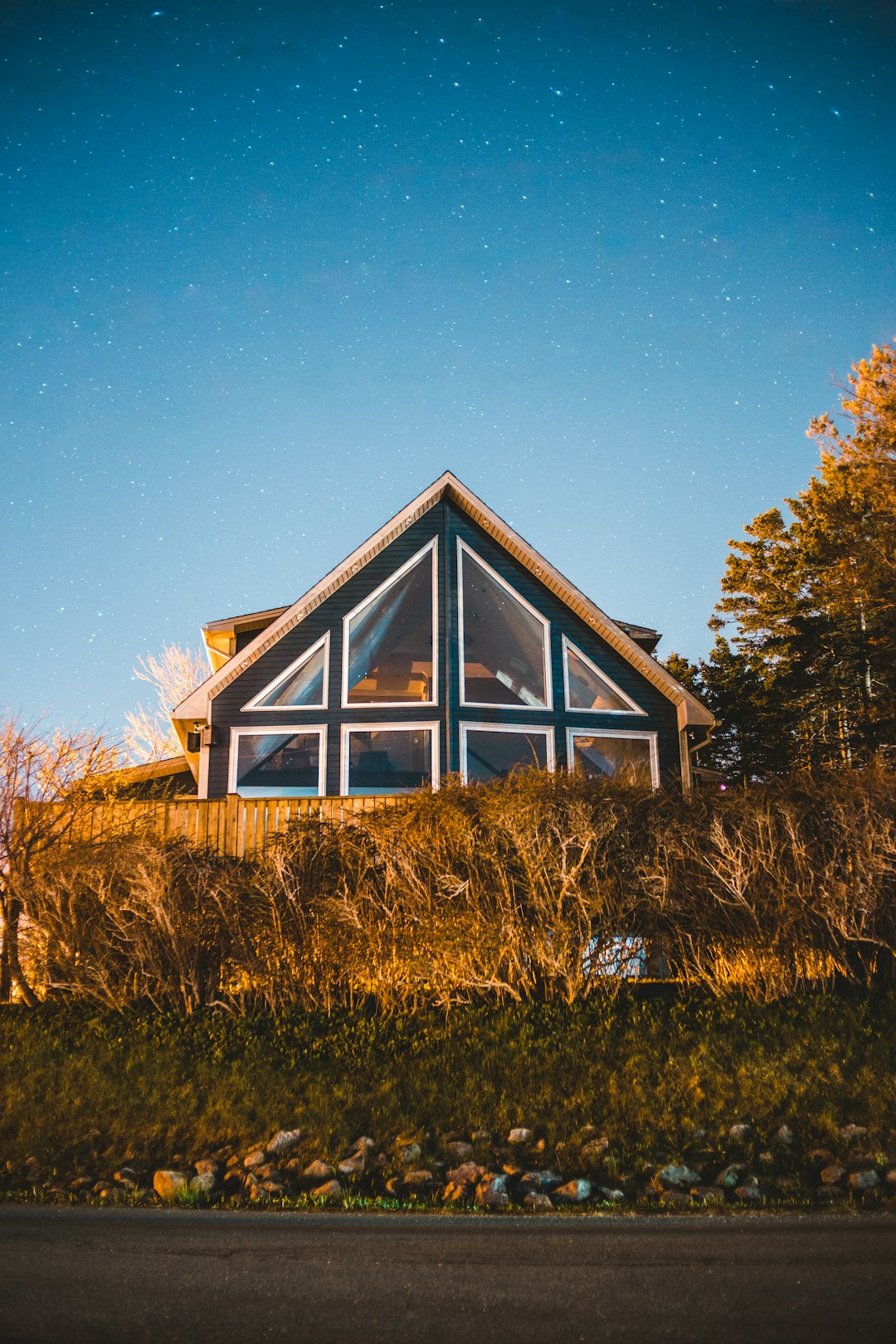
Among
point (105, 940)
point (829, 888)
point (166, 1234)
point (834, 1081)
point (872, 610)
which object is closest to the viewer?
point (166, 1234)

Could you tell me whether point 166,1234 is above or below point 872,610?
below

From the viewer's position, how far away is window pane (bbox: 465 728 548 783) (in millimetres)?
15617

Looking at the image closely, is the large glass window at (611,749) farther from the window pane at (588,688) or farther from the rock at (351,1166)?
the rock at (351,1166)

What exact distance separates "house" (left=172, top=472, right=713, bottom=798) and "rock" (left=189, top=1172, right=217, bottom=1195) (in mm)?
9086

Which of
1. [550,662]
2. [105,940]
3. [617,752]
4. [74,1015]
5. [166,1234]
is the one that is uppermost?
[550,662]

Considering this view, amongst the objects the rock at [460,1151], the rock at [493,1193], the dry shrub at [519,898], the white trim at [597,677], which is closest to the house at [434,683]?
the white trim at [597,677]

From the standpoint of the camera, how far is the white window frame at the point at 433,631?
1562 cm

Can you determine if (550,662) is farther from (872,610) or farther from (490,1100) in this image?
(872,610)

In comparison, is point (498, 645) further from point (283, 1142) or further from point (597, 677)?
point (283, 1142)

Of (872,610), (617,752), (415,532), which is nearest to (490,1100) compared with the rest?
Result: (617,752)

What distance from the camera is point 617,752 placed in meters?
16.2

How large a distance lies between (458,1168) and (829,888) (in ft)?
13.4

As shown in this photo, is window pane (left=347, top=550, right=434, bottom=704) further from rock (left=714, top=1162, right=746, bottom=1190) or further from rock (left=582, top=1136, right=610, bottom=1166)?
rock (left=714, top=1162, right=746, bottom=1190)

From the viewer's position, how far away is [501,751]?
15.8 meters
